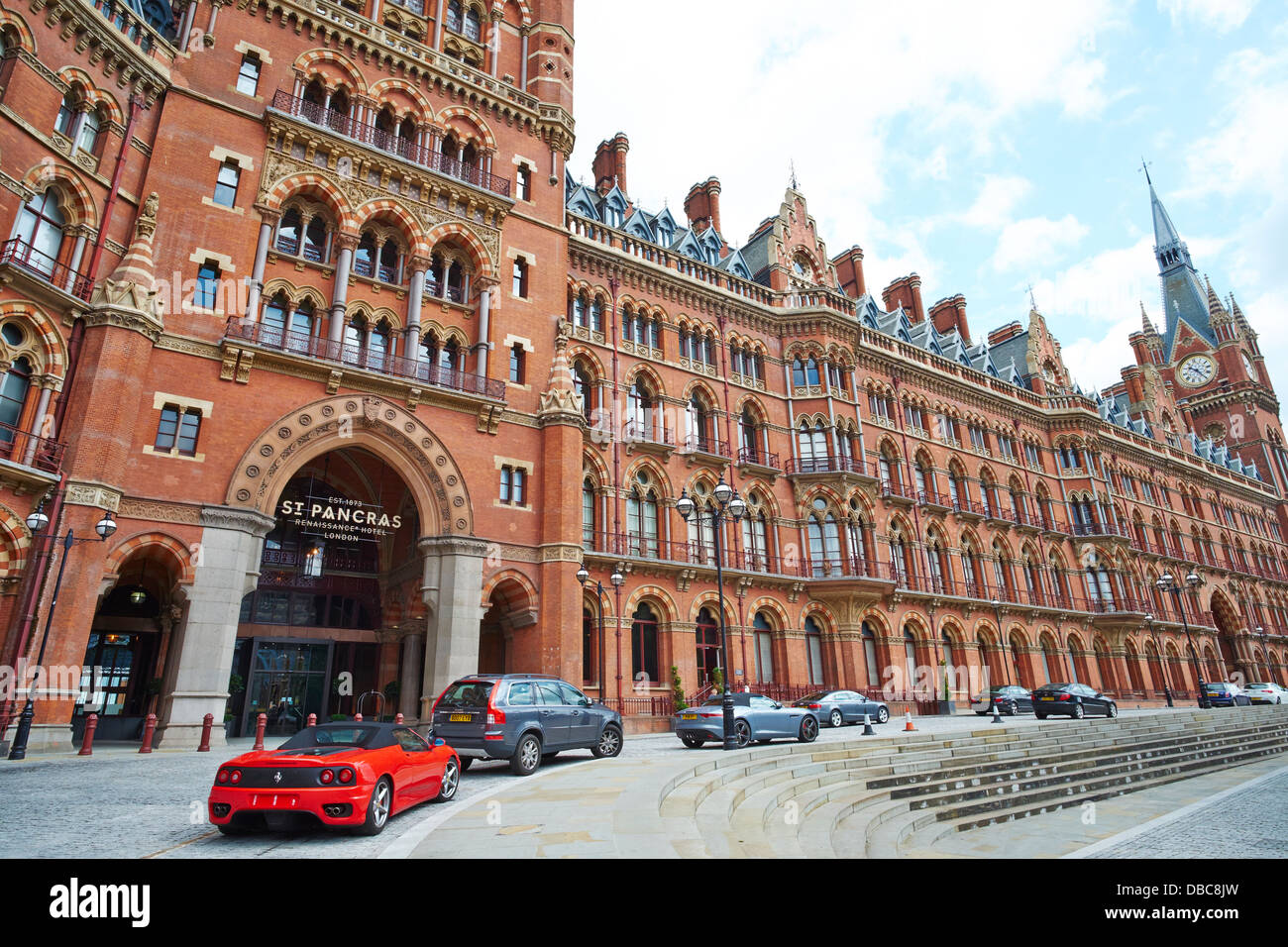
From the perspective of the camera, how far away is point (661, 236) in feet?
117

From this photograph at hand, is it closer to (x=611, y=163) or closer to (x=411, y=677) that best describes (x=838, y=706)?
(x=411, y=677)

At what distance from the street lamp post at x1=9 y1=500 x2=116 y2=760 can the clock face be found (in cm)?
8644

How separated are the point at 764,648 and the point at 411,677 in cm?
1438

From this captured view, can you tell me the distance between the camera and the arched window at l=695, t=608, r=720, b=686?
2831cm

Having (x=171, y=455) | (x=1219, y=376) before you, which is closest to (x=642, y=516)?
(x=171, y=455)

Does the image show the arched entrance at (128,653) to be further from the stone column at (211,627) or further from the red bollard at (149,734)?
the red bollard at (149,734)

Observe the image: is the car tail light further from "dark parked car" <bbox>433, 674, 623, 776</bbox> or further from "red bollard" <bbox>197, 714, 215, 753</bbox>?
"red bollard" <bbox>197, 714, 215, 753</bbox>

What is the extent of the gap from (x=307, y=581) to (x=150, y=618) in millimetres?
4648

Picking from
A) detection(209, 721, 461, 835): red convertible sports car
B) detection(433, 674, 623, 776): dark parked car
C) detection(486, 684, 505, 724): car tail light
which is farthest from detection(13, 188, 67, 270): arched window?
detection(209, 721, 461, 835): red convertible sports car

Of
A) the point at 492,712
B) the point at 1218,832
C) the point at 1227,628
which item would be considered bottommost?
the point at 1218,832

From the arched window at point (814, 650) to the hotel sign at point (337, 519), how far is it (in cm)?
1867

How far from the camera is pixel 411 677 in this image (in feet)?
79.9
